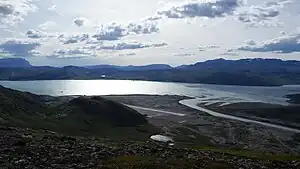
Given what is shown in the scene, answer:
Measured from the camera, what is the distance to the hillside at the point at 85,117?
396ft

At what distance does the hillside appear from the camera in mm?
120812

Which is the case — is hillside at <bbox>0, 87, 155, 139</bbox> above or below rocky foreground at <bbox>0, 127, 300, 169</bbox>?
below

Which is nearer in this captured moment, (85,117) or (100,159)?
(100,159)

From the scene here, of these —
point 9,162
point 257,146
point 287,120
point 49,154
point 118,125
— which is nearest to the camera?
point 9,162

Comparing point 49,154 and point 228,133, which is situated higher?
point 49,154

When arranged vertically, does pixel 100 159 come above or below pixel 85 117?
above

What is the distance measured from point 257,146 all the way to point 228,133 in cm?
2516

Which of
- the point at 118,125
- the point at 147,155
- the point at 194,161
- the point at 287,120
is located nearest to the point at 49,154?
the point at 147,155

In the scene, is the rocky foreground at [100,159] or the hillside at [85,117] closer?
the rocky foreground at [100,159]

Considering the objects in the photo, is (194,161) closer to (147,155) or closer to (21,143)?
(147,155)

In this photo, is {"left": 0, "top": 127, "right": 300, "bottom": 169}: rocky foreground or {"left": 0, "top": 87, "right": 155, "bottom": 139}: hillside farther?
{"left": 0, "top": 87, "right": 155, "bottom": 139}: hillside

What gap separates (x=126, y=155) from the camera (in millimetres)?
39688

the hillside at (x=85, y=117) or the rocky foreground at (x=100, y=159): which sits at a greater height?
the rocky foreground at (x=100, y=159)

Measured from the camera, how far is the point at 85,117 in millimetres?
143125
